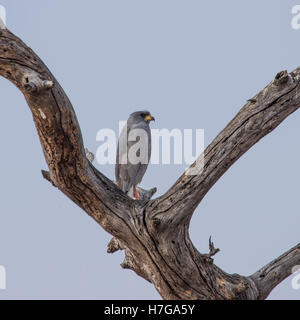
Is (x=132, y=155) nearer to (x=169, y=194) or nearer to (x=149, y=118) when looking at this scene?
(x=149, y=118)

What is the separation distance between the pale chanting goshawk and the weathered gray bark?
1.80m

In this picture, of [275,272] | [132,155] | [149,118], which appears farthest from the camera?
[149,118]

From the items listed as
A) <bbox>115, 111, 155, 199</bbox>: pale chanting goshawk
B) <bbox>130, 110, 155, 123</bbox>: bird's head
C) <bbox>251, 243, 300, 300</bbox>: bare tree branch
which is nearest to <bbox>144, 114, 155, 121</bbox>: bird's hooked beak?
<bbox>130, 110, 155, 123</bbox>: bird's head

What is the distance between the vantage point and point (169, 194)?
189 inches

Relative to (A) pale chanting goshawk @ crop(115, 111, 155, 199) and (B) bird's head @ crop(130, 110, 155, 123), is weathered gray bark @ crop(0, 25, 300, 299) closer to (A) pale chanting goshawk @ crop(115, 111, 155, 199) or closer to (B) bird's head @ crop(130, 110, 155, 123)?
(A) pale chanting goshawk @ crop(115, 111, 155, 199)

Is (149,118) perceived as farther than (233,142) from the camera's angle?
Yes

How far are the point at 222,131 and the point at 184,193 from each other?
2.34ft

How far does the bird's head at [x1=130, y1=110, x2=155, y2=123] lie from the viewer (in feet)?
24.5

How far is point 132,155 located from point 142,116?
2.87 feet

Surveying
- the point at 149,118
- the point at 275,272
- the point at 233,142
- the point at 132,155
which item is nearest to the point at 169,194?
the point at 233,142

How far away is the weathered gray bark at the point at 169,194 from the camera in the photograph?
4379 mm

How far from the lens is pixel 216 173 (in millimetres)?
4730
